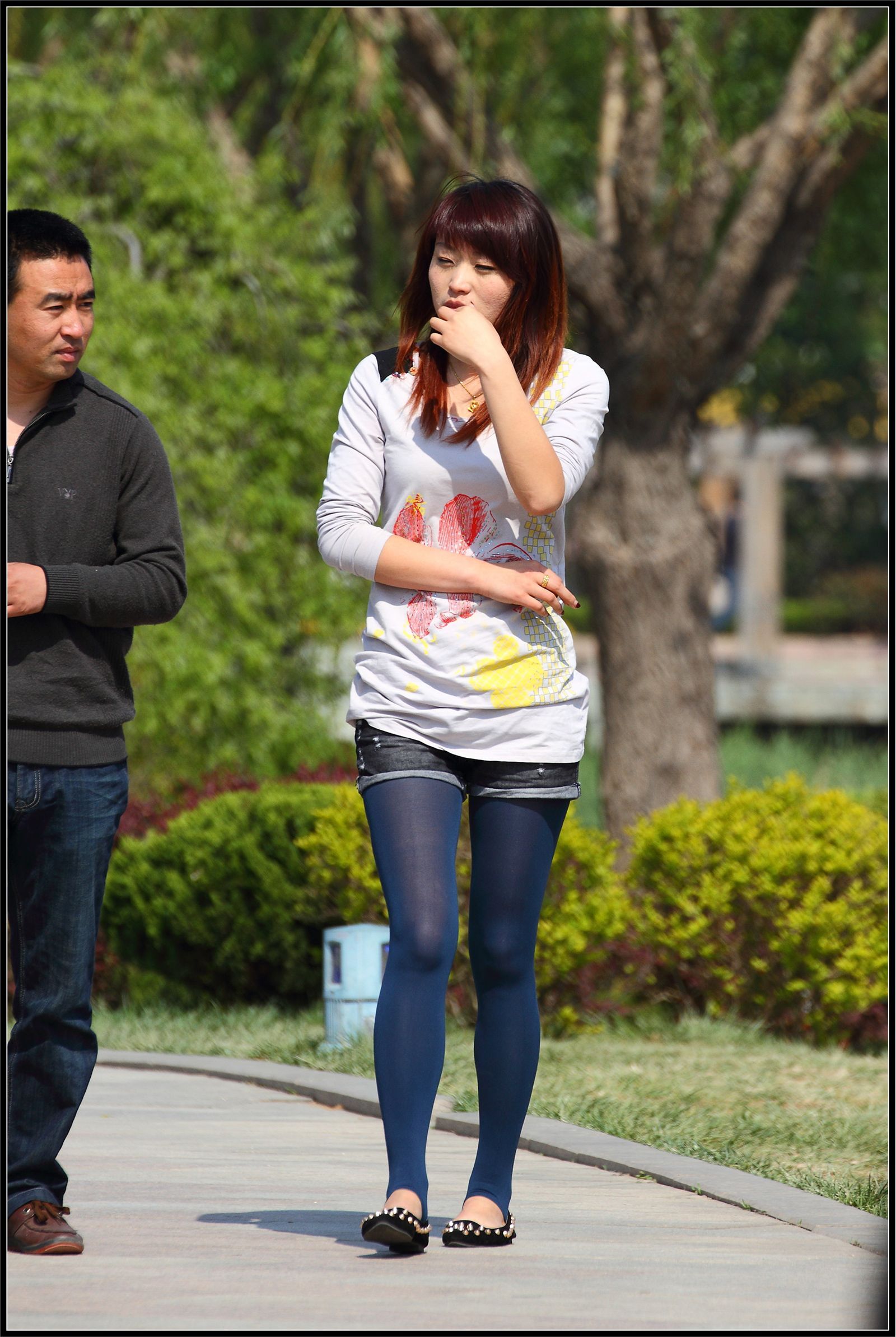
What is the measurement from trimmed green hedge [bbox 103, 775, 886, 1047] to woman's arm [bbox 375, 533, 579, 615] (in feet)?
10.6

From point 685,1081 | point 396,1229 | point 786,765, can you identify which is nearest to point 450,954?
point 396,1229

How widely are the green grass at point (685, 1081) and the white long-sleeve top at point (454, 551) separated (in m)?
1.43

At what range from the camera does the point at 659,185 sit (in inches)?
576

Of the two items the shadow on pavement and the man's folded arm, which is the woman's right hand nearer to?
the man's folded arm

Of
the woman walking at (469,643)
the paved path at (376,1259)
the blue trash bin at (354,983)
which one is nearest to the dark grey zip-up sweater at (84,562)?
the woman walking at (469,643)

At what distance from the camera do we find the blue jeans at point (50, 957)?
3441 mm

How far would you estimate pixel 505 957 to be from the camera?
3.46 meters

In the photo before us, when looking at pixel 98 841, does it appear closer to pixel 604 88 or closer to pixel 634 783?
pixel 634 783

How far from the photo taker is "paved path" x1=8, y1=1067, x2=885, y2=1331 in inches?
116

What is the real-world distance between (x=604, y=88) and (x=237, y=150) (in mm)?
2476

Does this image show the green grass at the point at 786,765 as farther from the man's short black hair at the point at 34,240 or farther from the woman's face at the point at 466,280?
the man's short black hair at the point at 34,240

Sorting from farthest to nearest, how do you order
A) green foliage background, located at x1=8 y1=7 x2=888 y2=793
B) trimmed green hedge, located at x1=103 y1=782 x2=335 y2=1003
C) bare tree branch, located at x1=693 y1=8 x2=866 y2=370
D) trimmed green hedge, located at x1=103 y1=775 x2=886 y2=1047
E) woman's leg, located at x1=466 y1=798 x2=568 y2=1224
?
1. bare tree branch, located at x1=693 y1=8 x2=866 y2=370
2. green foliage background, located at x1=8 y1=7 x2=888 y2=793
3. trimmed green hedge, located at x1=103 y1=782 x2=335 y2=1003
4. trimmed green hedge, located at x1=103 y1=775 x2=886 y2=1047
5. woman's leg, located at x1=466 y1=798 x2=568 y2=1224

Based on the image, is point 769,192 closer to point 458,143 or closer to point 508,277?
point 458,143

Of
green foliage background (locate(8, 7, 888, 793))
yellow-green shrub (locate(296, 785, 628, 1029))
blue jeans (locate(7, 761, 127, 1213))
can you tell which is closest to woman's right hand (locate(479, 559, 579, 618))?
blue jeans (locate(7, 761, 127, 1213))
